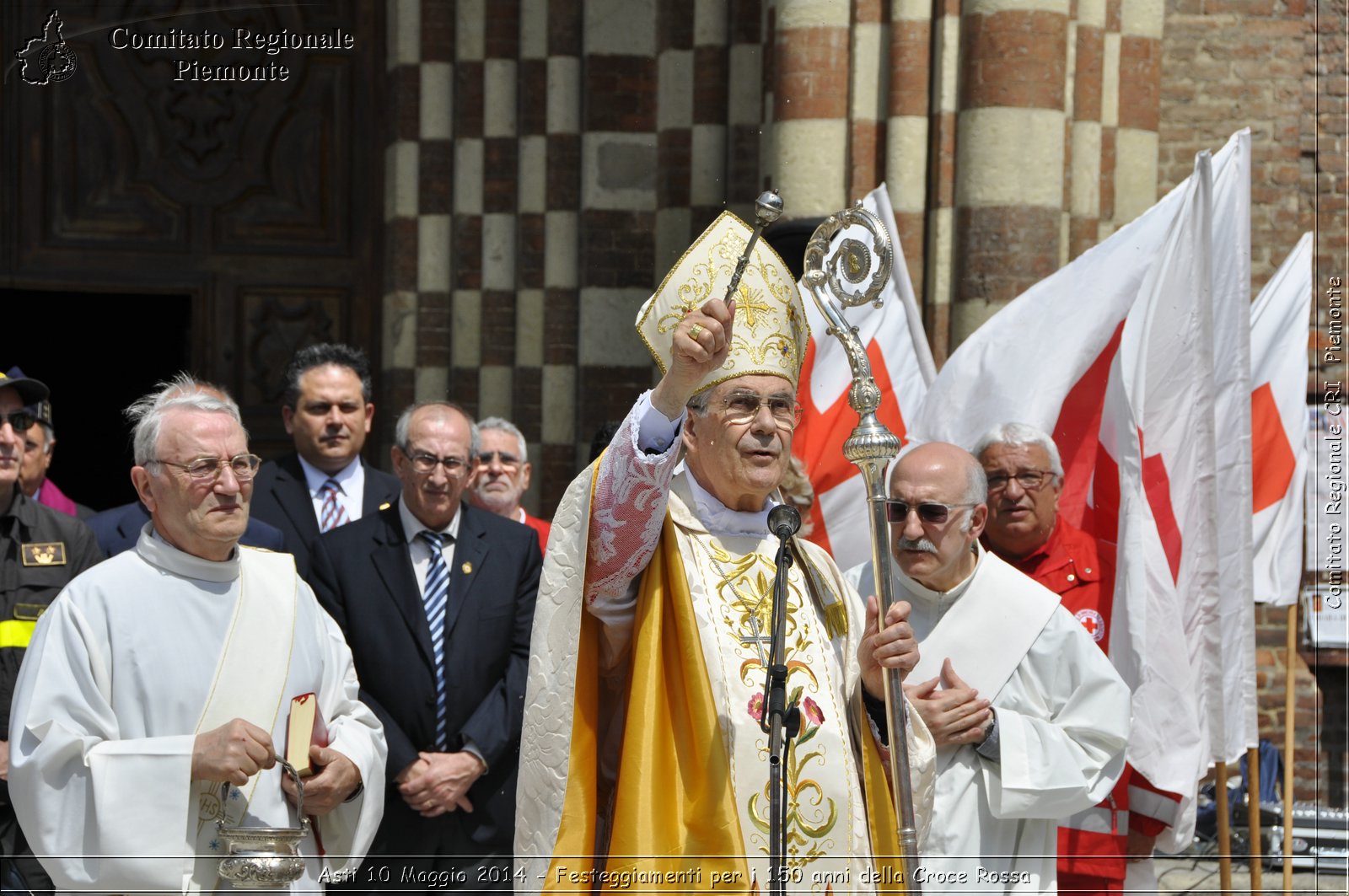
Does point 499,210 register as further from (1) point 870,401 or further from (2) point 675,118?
(1) point 870,401

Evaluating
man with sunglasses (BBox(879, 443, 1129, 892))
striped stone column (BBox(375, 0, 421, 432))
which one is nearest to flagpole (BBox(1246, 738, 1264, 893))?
man with sunglasses (BBox(879, 443, 1129, 892))

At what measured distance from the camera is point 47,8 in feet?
A: 26.5

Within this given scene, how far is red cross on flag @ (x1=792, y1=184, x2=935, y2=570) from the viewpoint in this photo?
5.46 meters

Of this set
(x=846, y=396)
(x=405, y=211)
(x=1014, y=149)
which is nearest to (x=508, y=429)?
(x=846, y=396)

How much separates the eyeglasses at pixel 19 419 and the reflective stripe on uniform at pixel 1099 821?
10.0 ft

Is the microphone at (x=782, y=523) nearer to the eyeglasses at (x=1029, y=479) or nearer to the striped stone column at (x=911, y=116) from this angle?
the eyeglasses at (x=1029, y=479)

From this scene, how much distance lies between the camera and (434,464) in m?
4.70

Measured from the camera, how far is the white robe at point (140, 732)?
333 cm

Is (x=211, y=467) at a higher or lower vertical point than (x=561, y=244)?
lower

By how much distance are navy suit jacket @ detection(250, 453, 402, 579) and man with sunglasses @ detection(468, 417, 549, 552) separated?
1.34 ft

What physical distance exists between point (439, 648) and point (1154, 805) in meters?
1.97

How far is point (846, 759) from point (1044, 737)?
694mm

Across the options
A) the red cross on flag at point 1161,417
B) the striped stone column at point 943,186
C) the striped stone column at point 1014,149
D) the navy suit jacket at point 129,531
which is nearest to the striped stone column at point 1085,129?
the striped stone column at point 1014,149

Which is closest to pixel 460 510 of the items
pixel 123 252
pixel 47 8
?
pixel 123 252
